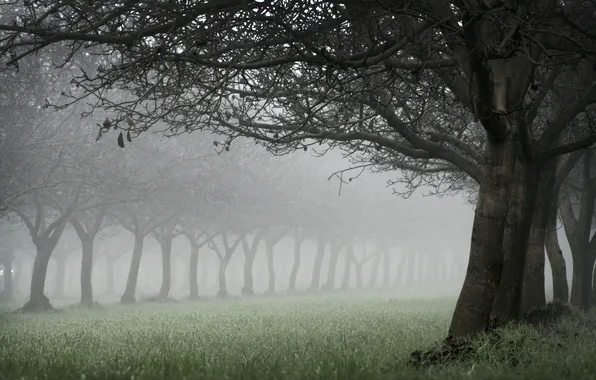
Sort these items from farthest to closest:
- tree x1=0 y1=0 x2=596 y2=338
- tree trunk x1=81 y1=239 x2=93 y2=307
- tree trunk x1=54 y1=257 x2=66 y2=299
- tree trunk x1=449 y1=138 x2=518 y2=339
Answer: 1. tree trunk x1=54 y1=257 x2=66 y2=299
2. tree trunk x1=81 y1=239 x2=93 y2=307
3. tree trunk x1=449 y1=138 x2=518 y2=339
4. tree x1=0 y1=0 x2=596 y2=338

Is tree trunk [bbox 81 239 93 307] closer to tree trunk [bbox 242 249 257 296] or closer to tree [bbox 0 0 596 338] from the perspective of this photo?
tree trunk [bbox 242 249 257 296]

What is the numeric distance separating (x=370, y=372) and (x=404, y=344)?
4.07 metres

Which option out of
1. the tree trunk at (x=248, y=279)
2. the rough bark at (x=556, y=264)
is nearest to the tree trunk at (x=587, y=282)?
the rough bark at (x=556, y=264)

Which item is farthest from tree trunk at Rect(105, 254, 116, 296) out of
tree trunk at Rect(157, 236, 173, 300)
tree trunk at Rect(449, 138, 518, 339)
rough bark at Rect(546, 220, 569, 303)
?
tree trunk at Rect(449, 138, 518, 339)

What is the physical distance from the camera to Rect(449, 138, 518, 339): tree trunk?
7.93 metres

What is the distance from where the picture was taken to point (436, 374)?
532cm

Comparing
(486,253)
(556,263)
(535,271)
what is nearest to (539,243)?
(535,271)

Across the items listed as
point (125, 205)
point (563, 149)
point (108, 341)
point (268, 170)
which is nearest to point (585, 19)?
point (563, 149)

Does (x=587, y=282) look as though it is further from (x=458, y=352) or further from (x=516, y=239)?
(x=458, y=352)

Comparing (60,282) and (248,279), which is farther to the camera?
(60,282)

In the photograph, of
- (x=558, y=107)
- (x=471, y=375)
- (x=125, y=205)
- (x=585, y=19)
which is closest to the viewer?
(x=471, y=375)

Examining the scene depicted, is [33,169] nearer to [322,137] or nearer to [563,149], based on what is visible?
[322,137]

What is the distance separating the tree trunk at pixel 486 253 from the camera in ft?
26.0

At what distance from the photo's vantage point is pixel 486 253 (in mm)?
8047
